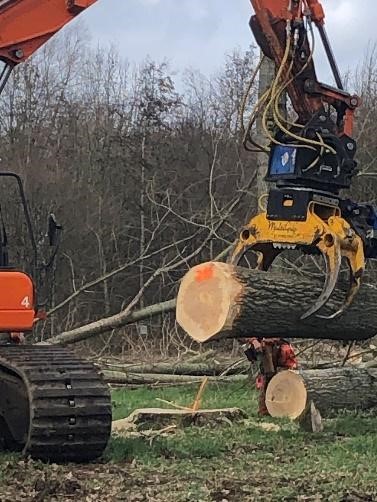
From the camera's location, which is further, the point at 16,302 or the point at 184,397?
the point at 184,397

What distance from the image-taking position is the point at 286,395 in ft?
32.1

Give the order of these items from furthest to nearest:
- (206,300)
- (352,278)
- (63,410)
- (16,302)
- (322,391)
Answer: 1. (322,391)
2. (16,302)
3. (352,278)
4. (206,300)
5. (63,410)

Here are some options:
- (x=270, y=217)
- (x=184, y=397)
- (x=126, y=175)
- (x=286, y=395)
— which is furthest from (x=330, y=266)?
(x=126, y=175)

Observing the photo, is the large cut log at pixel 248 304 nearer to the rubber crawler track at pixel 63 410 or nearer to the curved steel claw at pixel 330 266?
the curved steel claw at pixel 330 266

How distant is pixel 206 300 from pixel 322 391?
11.1ft

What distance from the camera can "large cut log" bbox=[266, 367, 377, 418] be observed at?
31.8 feet

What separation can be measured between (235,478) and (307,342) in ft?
27.6

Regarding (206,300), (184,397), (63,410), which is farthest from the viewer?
(184,397)

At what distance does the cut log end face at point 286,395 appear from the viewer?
380 inches

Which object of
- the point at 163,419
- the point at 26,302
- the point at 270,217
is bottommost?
the point at 163,419

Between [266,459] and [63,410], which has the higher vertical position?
[63,410]

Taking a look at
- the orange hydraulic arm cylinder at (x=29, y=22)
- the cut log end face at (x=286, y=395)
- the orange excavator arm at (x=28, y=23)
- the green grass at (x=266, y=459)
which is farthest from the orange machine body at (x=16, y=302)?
the cut log end face at (x=286, y=395)

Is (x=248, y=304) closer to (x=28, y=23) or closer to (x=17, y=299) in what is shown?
(x=17, y=299)

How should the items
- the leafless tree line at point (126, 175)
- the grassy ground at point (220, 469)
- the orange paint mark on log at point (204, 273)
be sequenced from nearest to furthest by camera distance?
the grassy ground at point (220, 469) < the orange paint mark on log at point (204, 273) < the leafless tree line at point (126, 175)
